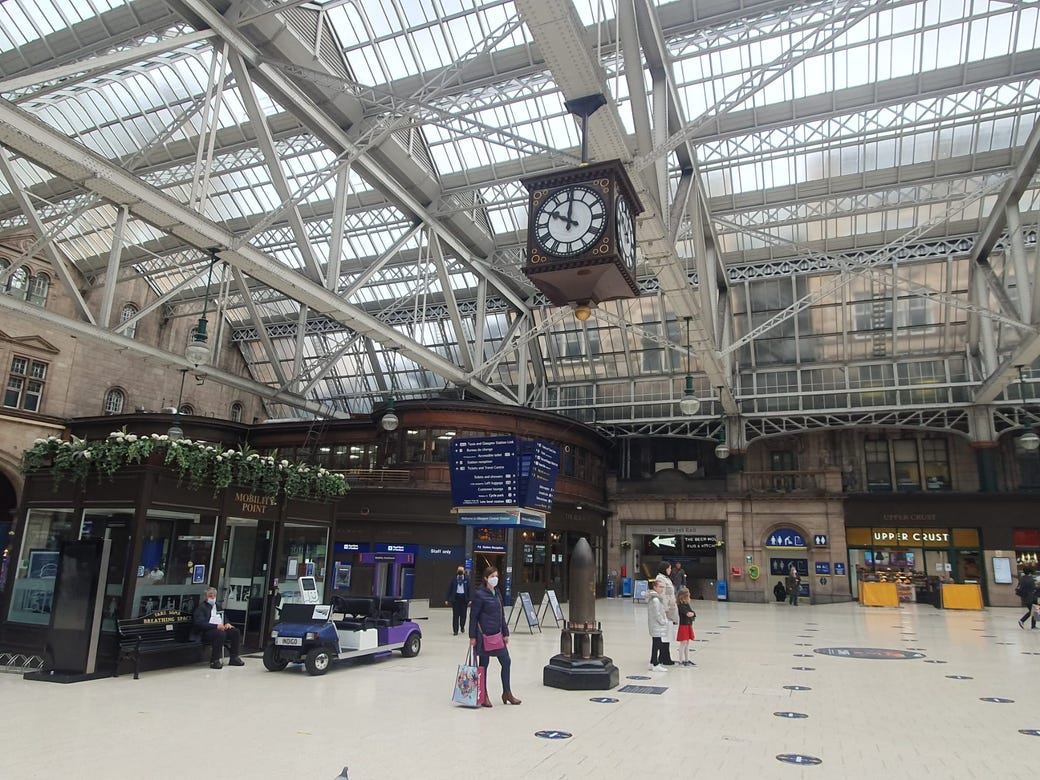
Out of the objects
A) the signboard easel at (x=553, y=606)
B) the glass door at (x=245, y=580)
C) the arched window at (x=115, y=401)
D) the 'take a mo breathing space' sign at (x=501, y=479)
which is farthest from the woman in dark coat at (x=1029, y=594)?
the arched window at (x=115, y=401)

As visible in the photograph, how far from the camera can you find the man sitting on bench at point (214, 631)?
434 inches

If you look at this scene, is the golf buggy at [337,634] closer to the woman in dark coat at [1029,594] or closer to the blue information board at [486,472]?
the blue information board at [486,472]

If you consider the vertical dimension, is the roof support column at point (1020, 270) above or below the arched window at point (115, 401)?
above

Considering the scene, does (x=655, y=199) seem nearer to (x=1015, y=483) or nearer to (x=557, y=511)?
(x=557, y=511)

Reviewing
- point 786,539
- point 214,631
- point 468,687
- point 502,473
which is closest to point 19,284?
point 502,473

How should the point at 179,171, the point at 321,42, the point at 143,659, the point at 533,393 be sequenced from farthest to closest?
the point at 533,393, the point at 179,171, the point at 321,42, the point at 143,659

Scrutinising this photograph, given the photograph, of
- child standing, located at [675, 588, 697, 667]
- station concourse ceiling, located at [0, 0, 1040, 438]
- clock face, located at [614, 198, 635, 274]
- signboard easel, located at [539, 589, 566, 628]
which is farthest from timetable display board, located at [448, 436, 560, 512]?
clock face, located at [614, 198, 635, 274]

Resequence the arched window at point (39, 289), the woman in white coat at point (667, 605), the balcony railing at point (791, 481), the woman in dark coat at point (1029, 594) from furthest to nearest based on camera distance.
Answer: the balcony railing at point (791, 481)
the arched window at point (39, 289)
the woman in dark coat at point (1029, 594)
the woman in white coat at point (667, 605)

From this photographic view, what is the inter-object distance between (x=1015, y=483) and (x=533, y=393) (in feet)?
70.7

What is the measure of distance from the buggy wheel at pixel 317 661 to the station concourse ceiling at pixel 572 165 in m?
8.26

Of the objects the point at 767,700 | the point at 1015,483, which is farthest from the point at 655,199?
the point at 1015,483

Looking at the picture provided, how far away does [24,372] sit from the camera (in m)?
28.9

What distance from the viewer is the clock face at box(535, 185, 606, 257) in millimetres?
7903

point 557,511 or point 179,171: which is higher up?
point 179,171
